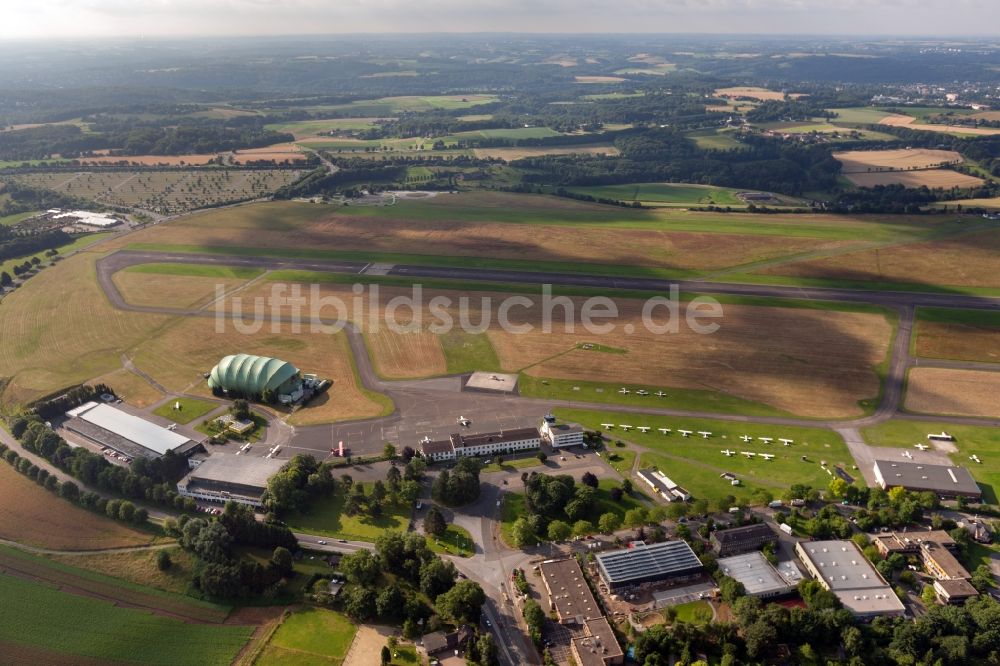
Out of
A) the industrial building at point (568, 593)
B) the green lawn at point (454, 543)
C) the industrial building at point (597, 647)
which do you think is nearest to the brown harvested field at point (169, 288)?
the green lawn at point (454, 543)

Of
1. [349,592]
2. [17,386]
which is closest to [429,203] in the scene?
[17,386]

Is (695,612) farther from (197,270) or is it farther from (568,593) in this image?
(197,270)

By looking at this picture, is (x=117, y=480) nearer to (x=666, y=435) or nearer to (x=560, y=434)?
(x=560, y=434)

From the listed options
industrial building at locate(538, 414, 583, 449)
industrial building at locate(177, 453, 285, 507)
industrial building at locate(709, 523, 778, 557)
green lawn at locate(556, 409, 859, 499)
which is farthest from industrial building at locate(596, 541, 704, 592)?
industrial building at locate(177, 453, 285, 507)

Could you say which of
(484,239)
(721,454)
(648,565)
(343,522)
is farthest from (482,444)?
(484,239)

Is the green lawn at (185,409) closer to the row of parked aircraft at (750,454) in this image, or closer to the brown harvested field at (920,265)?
the row of parked aircraft at (750,454)

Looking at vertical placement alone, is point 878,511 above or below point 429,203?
below
